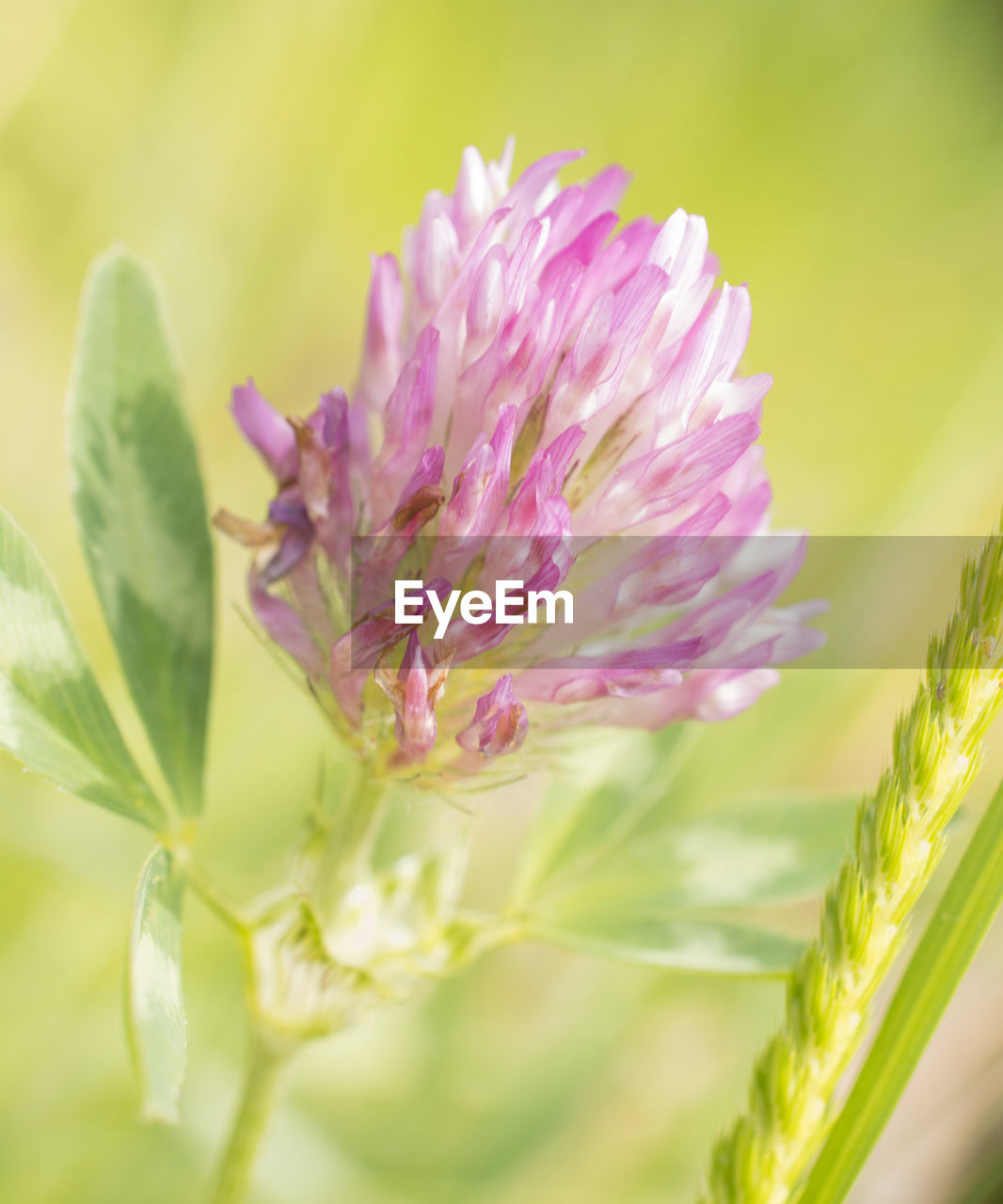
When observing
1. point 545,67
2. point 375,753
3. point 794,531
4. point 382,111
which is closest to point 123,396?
point 375,753

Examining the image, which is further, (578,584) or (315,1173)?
(315,1173)

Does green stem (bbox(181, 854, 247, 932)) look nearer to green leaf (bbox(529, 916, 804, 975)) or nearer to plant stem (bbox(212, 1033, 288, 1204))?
plant stem (bbox(212, 1033, 288, 1204))

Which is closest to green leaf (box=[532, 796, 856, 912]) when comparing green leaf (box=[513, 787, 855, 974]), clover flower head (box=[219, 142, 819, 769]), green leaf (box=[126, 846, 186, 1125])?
green leaf (box=[513, 787, 855, 974])

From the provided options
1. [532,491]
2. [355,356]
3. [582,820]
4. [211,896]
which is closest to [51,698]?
[211,896]

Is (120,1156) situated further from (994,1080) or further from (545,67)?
(545,67)

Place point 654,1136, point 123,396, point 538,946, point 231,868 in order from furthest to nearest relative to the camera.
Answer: point 538,946 → point 654,1136 → point 231,868 → point 123,396

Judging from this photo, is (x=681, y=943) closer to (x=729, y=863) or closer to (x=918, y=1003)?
(x=729, y=863)

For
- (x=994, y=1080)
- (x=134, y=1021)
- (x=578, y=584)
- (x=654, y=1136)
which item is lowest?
→ (x=654, y=1136)
